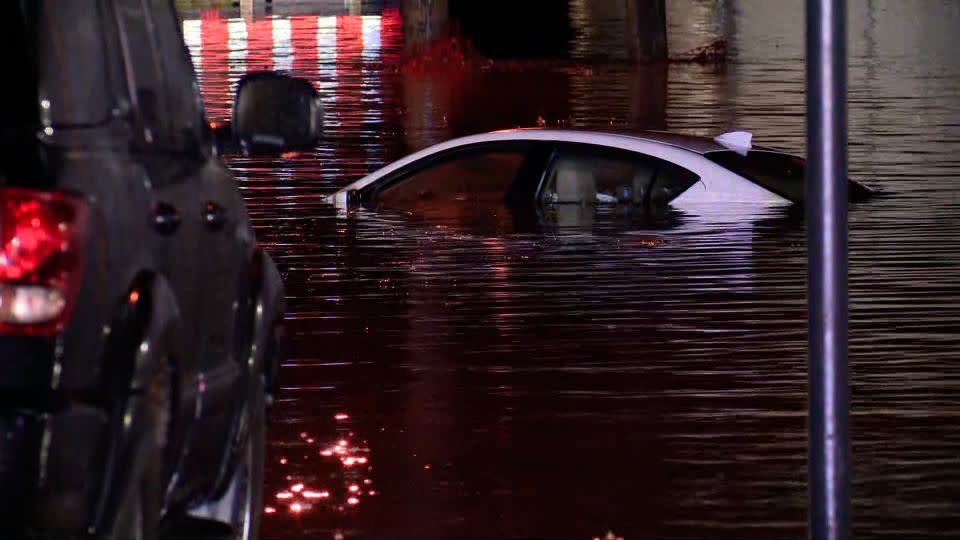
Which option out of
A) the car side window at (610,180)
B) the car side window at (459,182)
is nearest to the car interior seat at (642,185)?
the car side window at (610,180)

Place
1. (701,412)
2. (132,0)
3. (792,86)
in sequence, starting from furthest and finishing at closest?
(792,86) < (701,412) < (132,0)

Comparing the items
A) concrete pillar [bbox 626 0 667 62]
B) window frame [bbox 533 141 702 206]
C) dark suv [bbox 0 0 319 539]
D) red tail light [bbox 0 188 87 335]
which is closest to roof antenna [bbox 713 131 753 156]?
window frame [bbox 533 141 702 206]

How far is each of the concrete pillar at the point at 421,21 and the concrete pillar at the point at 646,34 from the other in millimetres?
3932

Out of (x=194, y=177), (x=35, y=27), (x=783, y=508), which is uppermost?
(x=35, y=27)

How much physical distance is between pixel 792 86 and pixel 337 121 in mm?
7801

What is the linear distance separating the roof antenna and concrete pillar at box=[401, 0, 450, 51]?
2265 centimetres

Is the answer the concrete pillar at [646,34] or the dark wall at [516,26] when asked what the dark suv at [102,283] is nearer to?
the concrete pillar at [646,34]

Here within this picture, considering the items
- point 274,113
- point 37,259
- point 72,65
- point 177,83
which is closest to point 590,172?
point 274,113

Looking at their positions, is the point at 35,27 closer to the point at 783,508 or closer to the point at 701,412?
the point at 783,508

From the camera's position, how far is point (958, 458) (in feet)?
24.7

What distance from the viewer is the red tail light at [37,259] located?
3916mm

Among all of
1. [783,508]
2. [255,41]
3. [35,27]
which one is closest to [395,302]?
[783,508]

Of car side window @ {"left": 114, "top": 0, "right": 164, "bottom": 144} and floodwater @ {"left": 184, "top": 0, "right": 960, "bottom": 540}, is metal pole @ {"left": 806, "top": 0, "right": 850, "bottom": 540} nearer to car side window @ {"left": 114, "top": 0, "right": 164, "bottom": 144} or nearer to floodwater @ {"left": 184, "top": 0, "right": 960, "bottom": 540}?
car side window @ {"left": 114, "top": 0, "right": 164, "bottom": 144}

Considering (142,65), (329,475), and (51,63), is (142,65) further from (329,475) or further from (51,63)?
(329,475)
